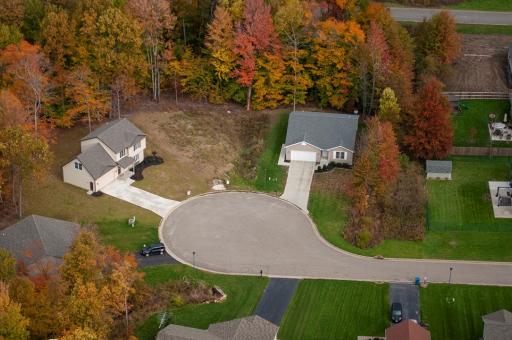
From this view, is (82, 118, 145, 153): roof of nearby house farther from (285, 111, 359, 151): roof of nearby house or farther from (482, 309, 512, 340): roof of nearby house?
(482, 309, 512, 340): roof of nearby house

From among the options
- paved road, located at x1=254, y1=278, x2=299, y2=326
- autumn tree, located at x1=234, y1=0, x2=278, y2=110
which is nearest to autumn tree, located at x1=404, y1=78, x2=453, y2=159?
autumn tree, located at x1=234, y1=0, x2=278, y2=110

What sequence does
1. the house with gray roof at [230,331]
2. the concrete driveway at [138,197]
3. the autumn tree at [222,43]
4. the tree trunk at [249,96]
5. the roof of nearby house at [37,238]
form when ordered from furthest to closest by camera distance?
the tree trunk at [249,96]
the autumn tree at [222,43]
the concrete driveway at [138,197]
the roof of nearby house at [37,238]
the house with gray roof at [230,331]

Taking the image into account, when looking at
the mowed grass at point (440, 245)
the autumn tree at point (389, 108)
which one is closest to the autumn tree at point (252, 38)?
the autumn tree at point (389, 108)

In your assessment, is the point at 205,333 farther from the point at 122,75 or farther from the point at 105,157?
the point at 122,75

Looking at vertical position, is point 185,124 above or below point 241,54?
below

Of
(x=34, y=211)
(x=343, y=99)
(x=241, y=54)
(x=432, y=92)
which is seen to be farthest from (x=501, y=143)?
(x=34, y=211)

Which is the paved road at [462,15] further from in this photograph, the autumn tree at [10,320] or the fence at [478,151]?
the autumn tree at [10,320]

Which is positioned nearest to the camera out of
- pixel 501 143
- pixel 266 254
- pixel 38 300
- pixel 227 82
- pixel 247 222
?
pixel 38 300
